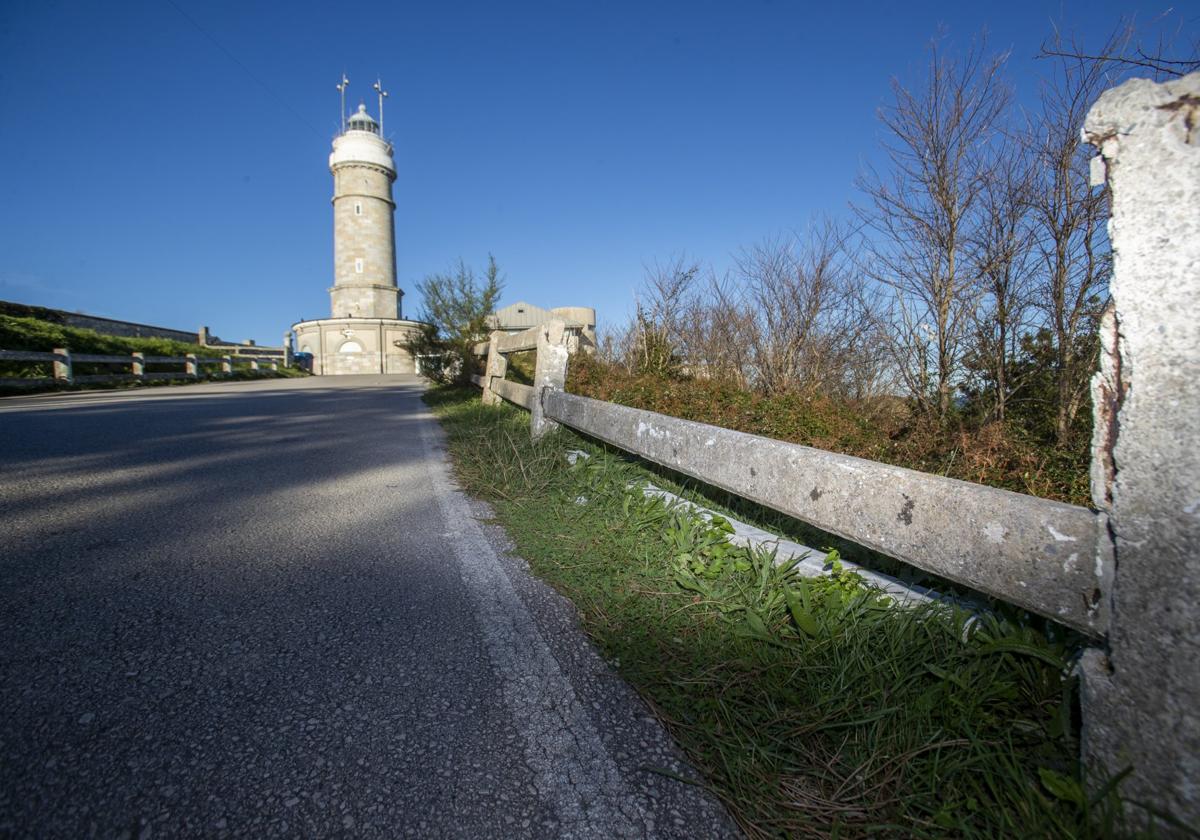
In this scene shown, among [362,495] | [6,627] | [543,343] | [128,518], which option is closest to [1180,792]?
[6,627]

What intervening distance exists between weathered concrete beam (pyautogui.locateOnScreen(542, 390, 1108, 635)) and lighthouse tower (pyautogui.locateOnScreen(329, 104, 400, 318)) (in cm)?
4435

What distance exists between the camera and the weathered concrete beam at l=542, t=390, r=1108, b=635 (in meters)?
1.06

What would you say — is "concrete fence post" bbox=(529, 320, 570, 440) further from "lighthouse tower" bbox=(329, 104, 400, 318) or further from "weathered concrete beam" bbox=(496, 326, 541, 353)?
"lighthouse tower" bbox=(329, 104, 400, 318)

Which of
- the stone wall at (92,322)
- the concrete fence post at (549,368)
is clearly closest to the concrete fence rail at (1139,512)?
the concrete fence post at (549,368)

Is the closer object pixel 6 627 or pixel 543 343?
pixel 6 627

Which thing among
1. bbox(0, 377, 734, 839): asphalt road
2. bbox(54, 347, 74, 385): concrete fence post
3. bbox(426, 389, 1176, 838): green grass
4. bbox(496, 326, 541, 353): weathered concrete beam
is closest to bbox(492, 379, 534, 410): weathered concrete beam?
bbox(496, 326, 541, 353): weathered concrete beam

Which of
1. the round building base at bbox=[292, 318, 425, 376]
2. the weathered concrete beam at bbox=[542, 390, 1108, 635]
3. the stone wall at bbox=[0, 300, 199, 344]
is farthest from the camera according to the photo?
the round building base at bbox=[292, 318, 425, 376]

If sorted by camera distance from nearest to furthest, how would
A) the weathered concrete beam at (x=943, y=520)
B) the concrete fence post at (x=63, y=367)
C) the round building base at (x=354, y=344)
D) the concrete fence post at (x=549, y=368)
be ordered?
the weathered concrete beam at (x=943, y=520), the concrete fence post at (x=549, y=368), the concrete fence post at (x=63, y=367), the round building base at (x=354, y=344)

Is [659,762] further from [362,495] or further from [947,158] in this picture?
[947,158]

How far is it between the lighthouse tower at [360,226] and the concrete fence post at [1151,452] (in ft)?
148

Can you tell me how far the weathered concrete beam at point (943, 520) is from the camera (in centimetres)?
106

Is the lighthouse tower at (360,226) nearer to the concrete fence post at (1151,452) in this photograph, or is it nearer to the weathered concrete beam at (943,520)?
the weathered concrete beam at (943,520)

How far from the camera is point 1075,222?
426cm

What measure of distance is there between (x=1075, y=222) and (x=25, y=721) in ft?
20.7
